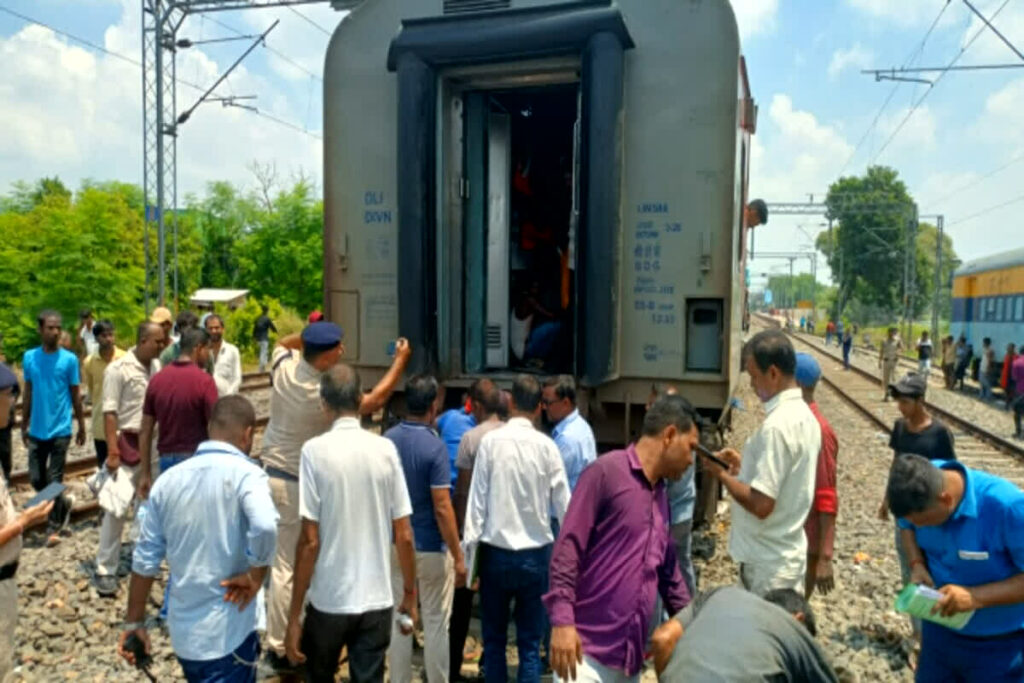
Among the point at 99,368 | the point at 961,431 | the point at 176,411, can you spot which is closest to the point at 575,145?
the point at 176,411

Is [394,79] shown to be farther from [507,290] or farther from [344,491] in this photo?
[344,491]

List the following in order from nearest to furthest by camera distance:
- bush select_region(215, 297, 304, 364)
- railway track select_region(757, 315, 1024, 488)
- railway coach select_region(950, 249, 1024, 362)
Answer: railway track select_region(757, 315, 1024, 488) → railway coach select_region(950, 249, 1024, 362) → bush select_region(215, 297, 304, 364)

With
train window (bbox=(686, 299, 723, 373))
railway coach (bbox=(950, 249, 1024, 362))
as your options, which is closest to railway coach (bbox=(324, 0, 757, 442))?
train window (bbox=(686, 299, 723, 373))

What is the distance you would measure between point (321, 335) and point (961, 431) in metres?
13.8

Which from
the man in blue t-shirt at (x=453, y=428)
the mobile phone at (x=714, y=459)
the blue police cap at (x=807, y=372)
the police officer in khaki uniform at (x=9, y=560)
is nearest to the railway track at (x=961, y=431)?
the blue police cap at (x=807, y=372)

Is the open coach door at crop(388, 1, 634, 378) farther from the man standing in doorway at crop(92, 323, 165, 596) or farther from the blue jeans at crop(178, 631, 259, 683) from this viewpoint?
the blue jeans at crop(178, 631, 259, 683)

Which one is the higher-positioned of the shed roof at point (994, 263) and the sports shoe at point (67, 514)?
the shed roof at point (994, 263)

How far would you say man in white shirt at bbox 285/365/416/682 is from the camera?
3316 mm

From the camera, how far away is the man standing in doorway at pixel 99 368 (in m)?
6.42

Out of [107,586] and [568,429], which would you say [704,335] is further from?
[107,586]

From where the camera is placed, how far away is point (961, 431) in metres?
14.6

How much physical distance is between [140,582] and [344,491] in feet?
2.64

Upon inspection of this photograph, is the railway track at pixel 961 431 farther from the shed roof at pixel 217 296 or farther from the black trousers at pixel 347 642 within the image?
the shed roof at pixel 217 296

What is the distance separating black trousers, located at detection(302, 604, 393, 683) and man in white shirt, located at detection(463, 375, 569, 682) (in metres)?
0.61
